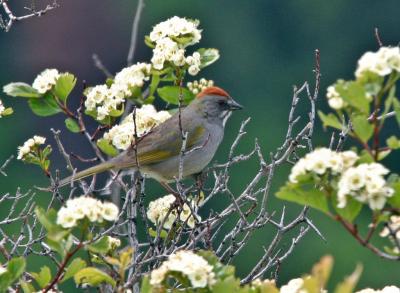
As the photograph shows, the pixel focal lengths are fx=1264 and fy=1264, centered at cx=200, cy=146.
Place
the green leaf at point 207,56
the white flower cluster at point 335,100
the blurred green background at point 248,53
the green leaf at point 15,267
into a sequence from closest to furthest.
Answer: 1. the white flower cluster at point 335,100
2. the green leaf at point 15,267
3. the green leaf at point 207,56
4. the blurred green background at point 248,53

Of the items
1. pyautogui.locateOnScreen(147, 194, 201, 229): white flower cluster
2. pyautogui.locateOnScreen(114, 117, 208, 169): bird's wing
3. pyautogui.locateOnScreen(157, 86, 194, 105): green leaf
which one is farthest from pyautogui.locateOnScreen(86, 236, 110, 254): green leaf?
pyautogui.locateOnScreen(114, 117, 208, 169): bird's wing

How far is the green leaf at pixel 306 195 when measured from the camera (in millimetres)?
3996

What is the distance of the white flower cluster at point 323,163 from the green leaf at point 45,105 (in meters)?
2.11

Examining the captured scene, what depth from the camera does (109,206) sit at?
4.18 meters

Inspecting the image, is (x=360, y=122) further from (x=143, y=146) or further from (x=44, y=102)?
(x=143, y=146)

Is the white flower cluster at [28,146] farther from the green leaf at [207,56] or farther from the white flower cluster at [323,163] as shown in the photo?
the white flower cluster at [323,163]

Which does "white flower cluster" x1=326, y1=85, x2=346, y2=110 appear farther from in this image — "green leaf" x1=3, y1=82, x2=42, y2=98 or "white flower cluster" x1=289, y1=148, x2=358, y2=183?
"green leaf" x1=3, y1=82, x2=42, y2=98

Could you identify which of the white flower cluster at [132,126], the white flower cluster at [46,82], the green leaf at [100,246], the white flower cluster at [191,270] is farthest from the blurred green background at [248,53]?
the white flower cluster at [191,270]

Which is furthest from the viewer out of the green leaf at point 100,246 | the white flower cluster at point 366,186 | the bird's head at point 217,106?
the bird's head at point 217,106

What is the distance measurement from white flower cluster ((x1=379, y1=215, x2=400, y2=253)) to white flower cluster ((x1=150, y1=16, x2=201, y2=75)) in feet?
6.14

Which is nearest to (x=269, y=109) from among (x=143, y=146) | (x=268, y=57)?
(x=268, y=57)

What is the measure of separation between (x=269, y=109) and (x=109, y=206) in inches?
1229

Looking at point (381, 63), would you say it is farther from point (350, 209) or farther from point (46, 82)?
point (46, 82)

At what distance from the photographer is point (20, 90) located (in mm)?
5730
